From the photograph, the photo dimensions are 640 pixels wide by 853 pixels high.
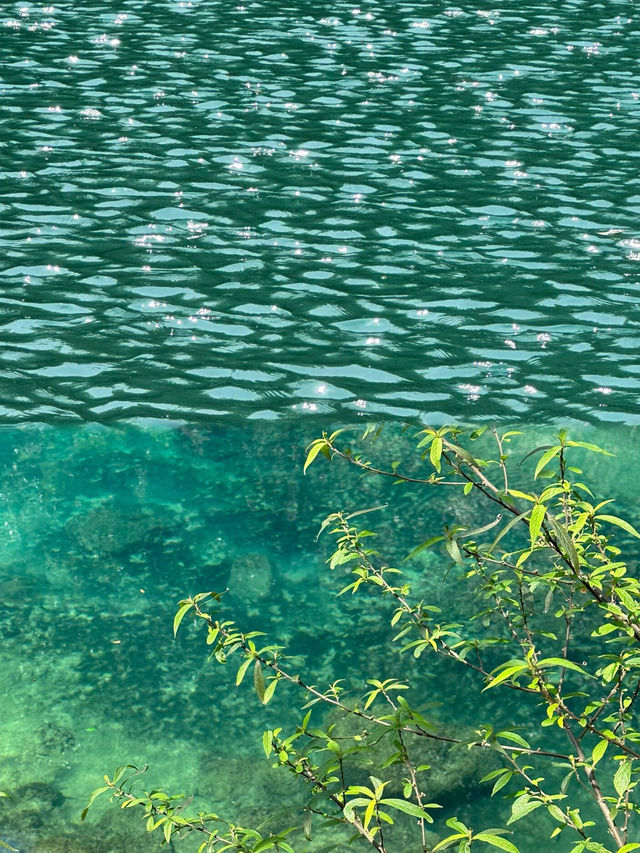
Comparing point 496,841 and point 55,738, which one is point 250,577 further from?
point 496,841

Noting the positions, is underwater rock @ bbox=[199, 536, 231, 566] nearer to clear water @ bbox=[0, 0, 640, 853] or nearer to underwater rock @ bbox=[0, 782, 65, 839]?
clear water @ bbox=[0, 0, 640, 853]

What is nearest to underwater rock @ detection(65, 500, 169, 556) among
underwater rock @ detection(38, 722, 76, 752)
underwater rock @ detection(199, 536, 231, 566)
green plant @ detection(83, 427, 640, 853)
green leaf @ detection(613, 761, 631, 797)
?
underwater rock @ detection(199, 536, 231, 566)

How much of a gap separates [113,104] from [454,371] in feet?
28.9

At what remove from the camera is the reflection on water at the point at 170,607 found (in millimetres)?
6246

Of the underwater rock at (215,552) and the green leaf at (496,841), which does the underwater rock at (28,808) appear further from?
the green leaf at (496,841)

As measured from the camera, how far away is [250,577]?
7.71 m

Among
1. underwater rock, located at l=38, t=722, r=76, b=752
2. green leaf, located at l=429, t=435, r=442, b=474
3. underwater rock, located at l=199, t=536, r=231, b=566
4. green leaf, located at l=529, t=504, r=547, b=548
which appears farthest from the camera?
underwater rock, located at l=199, t=536, r=231, b=566

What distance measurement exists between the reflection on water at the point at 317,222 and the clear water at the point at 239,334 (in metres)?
0.05

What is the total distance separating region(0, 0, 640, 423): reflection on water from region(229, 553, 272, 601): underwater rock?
157cm

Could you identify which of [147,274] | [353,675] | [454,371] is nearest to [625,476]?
[454,371]

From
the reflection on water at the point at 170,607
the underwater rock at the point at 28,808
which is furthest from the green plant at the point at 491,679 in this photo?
the underwater rock at the point at 28,808

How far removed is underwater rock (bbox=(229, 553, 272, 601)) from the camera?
24.9 ft

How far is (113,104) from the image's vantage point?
15.6 metres

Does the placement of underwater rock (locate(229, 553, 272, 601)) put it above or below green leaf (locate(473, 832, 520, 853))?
below
